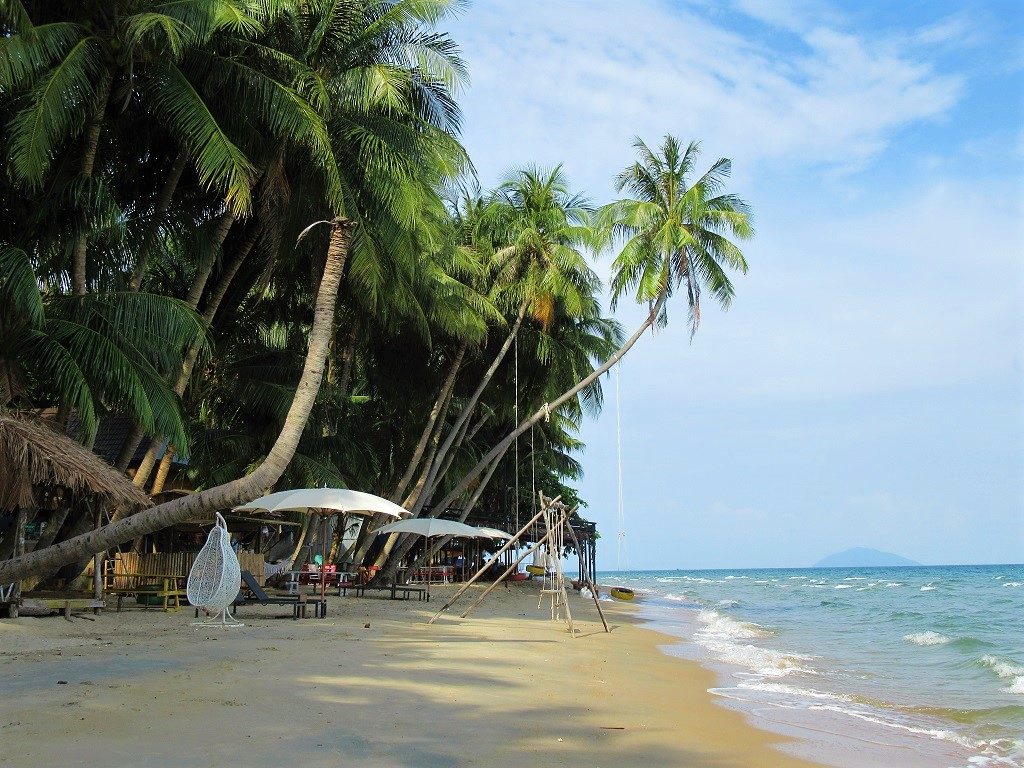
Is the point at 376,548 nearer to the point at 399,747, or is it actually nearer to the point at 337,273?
the point at 337,273

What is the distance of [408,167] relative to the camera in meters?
15.5

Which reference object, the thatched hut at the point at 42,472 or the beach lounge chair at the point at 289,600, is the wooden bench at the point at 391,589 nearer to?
the beach lounge chair at the point at 289,600

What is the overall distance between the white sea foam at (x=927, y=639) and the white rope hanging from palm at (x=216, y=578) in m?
14.3

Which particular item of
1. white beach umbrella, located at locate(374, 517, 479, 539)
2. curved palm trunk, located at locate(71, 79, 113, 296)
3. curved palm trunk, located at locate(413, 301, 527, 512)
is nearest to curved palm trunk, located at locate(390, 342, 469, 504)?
curved palm trunk, located at locate(413, 301, 527, 512)

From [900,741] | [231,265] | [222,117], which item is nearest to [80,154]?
[222,117]

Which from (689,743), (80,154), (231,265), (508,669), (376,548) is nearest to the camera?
(689,743)

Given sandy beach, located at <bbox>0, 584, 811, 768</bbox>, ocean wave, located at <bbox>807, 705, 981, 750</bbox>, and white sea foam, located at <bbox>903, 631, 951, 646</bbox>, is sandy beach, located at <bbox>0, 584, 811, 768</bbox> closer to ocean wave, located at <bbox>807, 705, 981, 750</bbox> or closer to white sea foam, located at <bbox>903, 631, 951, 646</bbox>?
ocean wave, located at <bbox>807, 705, 981, 750</bbox>

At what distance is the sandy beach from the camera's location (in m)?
5.68

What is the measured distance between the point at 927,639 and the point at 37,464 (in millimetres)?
17608

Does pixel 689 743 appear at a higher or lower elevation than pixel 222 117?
lower

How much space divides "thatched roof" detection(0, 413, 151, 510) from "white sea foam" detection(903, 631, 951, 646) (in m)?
16.4

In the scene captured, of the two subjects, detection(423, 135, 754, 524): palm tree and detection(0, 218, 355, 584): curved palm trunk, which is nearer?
detection(0, 218, 355, 584): curved palm trunk

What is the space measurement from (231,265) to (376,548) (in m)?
20.4

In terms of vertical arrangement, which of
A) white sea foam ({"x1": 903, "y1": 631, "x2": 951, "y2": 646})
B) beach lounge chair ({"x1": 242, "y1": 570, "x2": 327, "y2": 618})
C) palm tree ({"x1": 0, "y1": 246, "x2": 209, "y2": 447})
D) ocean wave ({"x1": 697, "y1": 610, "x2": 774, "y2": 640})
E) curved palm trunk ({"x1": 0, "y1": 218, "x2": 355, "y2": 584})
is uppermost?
palm tree ({"x1": 0, "y1": 246, "x2": 209, "y2": 447})
